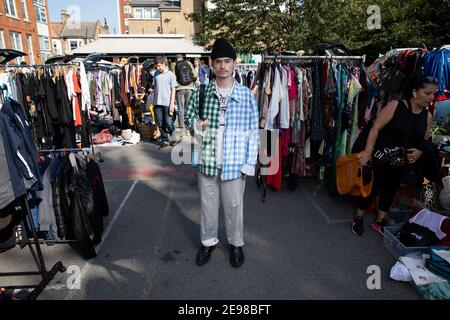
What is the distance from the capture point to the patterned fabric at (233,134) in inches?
108

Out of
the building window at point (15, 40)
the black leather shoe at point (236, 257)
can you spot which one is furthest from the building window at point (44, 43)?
the black leather shoe at point (236, 257)

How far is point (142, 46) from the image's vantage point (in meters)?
23.8

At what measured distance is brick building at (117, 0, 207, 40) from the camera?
Result: 1214 inches

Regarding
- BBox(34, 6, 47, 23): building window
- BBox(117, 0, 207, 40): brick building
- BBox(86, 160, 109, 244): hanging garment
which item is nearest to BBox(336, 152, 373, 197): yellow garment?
BBox(86, 160, 109, 244): hanging garment

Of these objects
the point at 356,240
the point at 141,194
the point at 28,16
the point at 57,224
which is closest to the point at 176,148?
the point at 141,194

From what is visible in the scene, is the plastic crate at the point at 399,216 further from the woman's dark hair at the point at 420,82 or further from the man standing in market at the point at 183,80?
the man standing in market at the point at 183,80

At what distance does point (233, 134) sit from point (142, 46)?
78.0 ft

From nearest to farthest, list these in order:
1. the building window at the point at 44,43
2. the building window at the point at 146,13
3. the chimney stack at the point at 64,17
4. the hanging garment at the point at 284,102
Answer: the hanging garment at the point at 284,102, the building window at the point at 44,43, the building window at the point at 146,13, the chimney stack at the point at 64,17

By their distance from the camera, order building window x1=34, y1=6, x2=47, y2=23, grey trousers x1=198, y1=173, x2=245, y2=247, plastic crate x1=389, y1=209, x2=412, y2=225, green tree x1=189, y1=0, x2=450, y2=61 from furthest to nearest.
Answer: building window x1=34, y1=6, x2=47, y2=23
green tree x1=189, y1=0, x2=450, y2=61
plastic crate x1=389, y1=209, x2=412, y2=225
grey trousers x1=198, y1=173, x2=245, y2=247

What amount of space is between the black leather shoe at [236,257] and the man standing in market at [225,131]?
0.44 meters

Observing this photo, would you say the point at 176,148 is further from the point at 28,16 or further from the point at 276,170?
the point at 28,16

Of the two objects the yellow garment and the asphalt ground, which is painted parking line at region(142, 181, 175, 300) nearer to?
the asphalt ground

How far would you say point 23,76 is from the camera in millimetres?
5598

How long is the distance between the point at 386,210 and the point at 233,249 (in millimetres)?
2016
